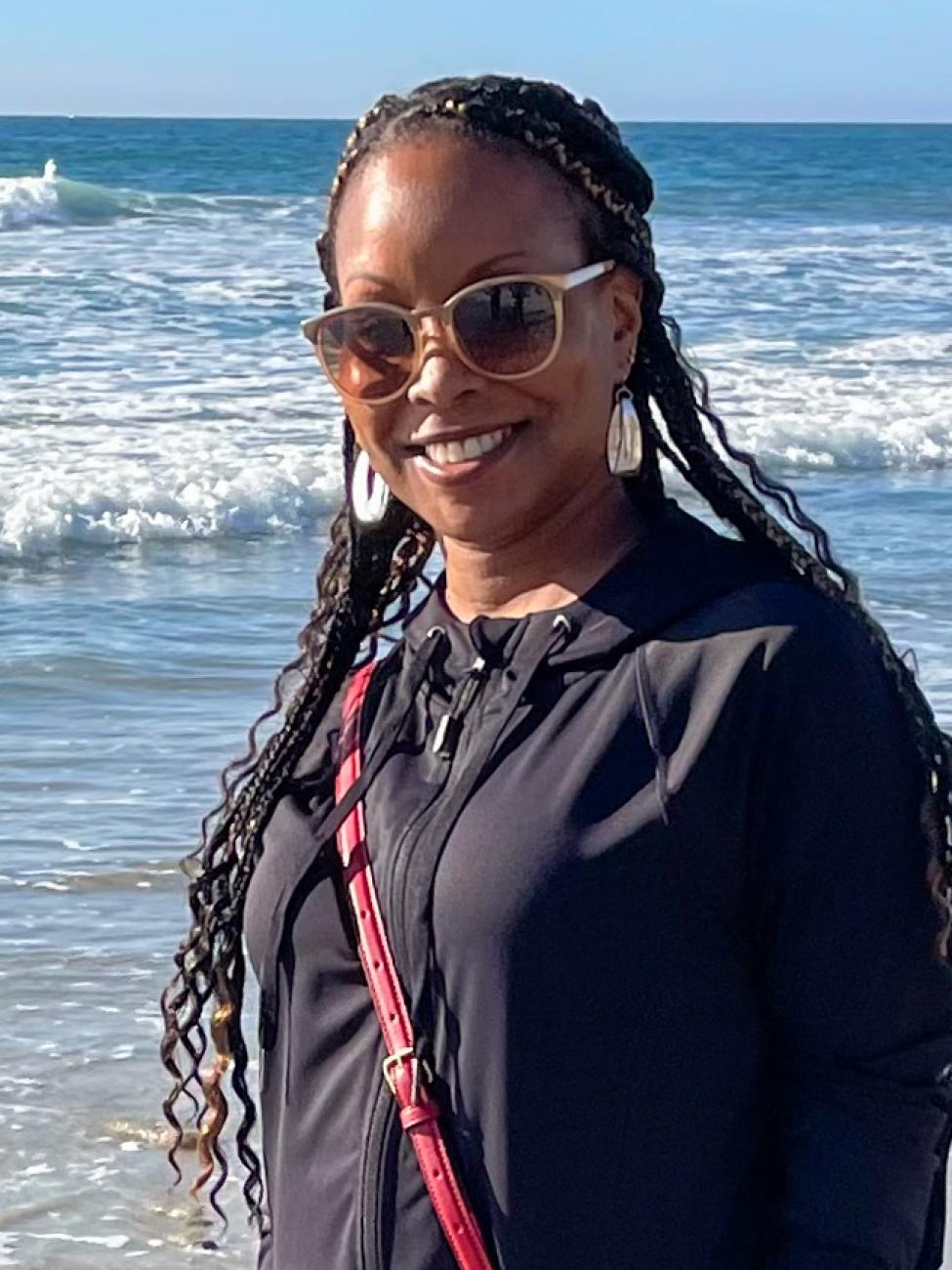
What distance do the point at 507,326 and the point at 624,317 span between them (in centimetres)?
15

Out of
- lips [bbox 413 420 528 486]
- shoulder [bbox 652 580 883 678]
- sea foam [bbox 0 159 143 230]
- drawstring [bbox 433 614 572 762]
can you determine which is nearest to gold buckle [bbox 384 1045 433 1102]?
drawstring [bbox 433 614 572 762]

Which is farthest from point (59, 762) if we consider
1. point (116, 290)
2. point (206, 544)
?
point (116, 290)

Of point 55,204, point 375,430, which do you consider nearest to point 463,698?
point 375,430

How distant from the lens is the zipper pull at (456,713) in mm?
1942

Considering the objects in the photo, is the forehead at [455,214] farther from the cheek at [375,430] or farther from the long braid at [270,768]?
the long braid at [270,768]

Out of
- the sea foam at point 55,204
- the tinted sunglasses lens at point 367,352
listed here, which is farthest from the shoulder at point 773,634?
the sea foam at point 55,204

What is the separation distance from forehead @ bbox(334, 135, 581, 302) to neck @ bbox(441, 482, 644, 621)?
210mm

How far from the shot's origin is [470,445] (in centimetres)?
200

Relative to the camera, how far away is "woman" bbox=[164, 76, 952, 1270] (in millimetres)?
1754

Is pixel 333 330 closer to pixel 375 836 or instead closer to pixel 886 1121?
→ pixel 375 836

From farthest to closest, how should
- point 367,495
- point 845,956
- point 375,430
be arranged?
point 367,495, point 375,430, point 845,956

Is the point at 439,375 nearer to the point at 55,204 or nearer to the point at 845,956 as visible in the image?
the point at 845,956

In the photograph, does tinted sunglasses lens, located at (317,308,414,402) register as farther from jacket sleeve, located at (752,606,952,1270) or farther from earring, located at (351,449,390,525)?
jacket sleeve, located at (752,606,952,1270)

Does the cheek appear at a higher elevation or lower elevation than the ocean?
higher
